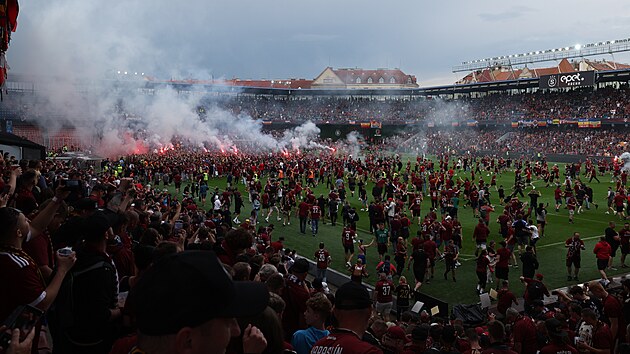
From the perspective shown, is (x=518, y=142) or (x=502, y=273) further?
(x=518, y=142)

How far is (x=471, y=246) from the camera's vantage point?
1764 cm

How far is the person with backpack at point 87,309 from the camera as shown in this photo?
3.28 m

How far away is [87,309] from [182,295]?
195 centimetres

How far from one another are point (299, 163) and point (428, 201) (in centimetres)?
1009

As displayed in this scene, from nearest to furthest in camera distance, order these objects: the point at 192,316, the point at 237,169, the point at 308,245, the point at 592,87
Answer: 1. the point at 192,316
2. the point at 308,245
3. the point at 237,169
4. the point at 592,87

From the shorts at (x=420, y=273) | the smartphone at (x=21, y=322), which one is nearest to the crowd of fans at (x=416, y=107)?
the shorts at (x=420, y=273)

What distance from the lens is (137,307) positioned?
5.68 feet

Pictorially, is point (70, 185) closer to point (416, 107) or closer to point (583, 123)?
point (583, 123)

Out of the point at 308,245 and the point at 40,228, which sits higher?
the point at 40,228

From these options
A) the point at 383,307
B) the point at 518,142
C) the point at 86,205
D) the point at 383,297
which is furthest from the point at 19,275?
the point at 518,142

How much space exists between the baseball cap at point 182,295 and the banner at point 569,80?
6282 cm

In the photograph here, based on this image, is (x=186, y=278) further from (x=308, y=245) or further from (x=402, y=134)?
(x=402, y=134)

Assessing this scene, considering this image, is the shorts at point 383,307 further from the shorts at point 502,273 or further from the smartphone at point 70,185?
the smartphone at point 70,185

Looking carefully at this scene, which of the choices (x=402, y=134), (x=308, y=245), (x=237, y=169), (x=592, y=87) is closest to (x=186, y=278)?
(x=308, y=245)
